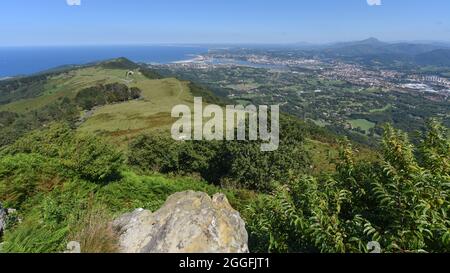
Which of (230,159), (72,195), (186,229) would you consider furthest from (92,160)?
(230,159)

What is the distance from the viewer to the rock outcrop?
226 inches

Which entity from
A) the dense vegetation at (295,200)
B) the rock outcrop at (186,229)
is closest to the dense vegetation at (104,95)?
the dense vegetation at (295,200)

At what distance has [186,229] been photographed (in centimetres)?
596

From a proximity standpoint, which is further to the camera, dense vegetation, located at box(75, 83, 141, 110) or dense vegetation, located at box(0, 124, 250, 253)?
dense vegetation, located at box(75, 83, 141, 110)

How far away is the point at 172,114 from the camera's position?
80.8 m

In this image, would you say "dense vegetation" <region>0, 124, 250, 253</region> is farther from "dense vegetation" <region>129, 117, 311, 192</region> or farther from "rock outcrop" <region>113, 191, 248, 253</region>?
"dense vegetation" <region>129, 117, 311, 192</region>

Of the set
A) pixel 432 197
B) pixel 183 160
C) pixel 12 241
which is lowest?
pixel 183 160

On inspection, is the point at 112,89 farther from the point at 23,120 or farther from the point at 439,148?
the point at 439,148

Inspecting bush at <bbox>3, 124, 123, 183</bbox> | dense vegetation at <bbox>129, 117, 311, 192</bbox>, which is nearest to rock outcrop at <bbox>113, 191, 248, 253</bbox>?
bush at <bbox>3, 124, 123, 183</bbox>

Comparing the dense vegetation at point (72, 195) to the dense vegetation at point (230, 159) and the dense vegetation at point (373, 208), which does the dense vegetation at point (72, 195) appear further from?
the dense vegetation at point (230, 159)

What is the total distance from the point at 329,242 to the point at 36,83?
21201 cm

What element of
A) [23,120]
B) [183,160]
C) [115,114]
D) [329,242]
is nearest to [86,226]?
[329,242]

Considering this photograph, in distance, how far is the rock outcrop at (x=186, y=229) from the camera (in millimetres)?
5750

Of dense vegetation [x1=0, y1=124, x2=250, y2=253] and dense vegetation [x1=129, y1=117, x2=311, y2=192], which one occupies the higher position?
dense vegetation [x1=0, y1=124, x2=250, y2=253]
